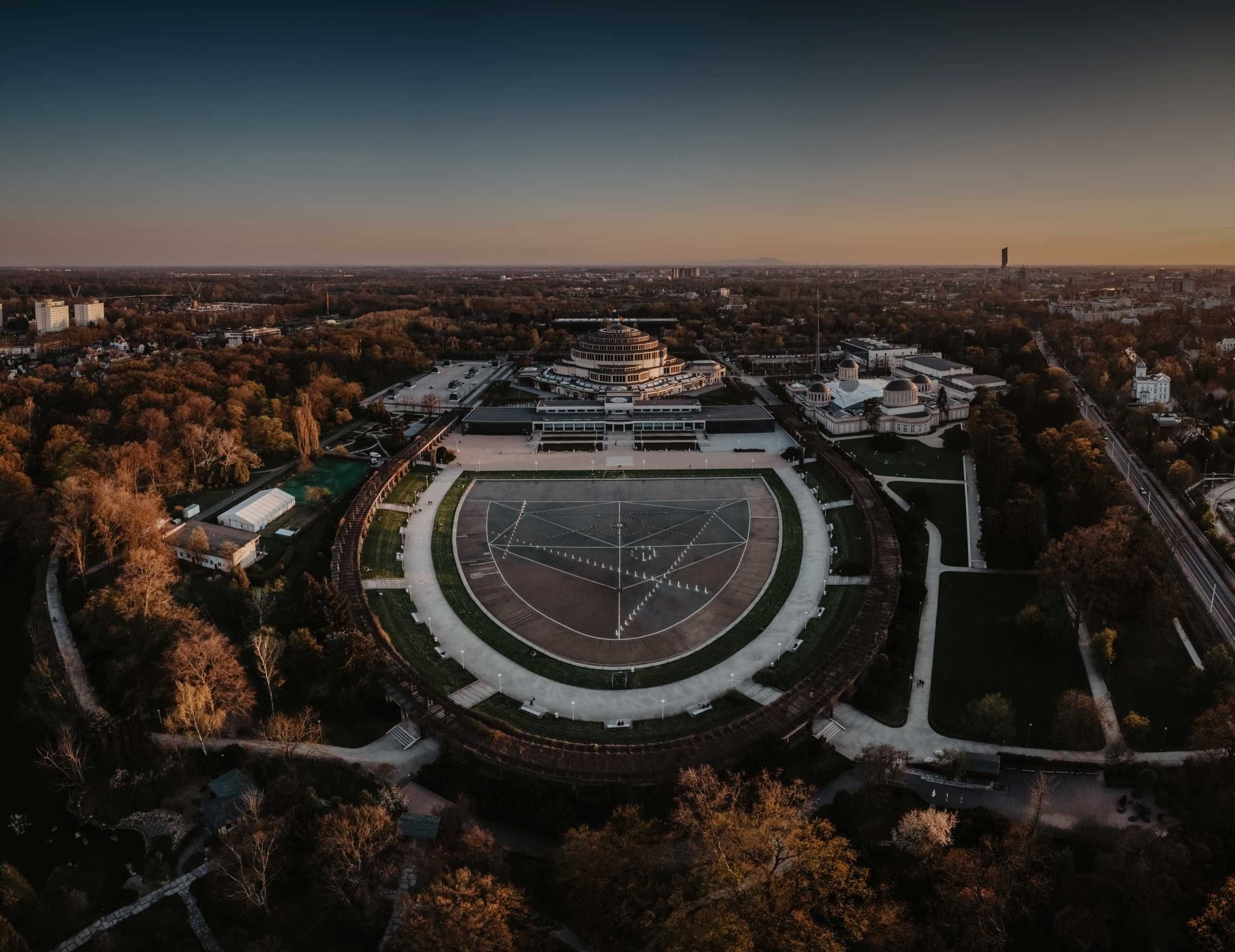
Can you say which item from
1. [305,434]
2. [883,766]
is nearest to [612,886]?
[883,766]

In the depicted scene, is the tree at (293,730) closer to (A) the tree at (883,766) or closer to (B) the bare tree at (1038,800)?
(A) the tree at (883,766)

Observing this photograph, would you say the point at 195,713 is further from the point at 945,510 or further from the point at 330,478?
the point at 945,510

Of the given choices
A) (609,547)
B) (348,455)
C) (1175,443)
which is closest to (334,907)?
(609,547)

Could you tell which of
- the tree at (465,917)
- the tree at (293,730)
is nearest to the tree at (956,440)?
the tree at (293,730)

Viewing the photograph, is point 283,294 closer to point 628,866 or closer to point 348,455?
point 348,455

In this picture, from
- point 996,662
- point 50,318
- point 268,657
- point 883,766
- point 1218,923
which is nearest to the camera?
point 1218,923
